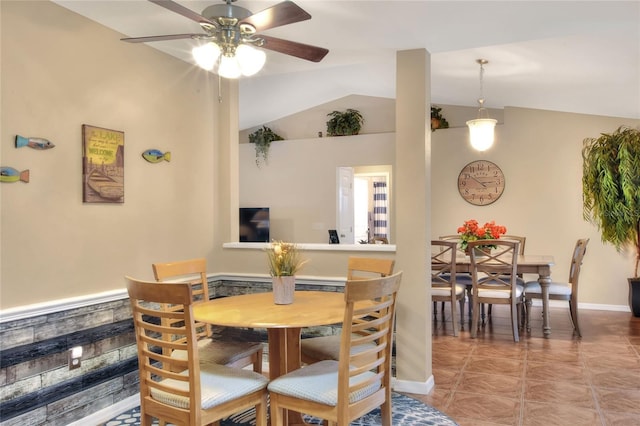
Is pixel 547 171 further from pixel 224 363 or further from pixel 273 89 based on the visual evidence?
pixel 224 363

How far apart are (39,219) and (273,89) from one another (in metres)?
4.22

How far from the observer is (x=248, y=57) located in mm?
2490

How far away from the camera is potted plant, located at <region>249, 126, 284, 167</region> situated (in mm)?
7598

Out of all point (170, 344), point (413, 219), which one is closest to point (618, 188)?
point (413, 219)

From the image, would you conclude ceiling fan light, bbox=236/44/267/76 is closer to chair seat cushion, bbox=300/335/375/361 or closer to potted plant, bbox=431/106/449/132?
chair seat cushion, bbox=300/335/375/361

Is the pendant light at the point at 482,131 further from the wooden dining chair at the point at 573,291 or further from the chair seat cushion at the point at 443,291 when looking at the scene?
the chair seat cushion at the point at 443,291

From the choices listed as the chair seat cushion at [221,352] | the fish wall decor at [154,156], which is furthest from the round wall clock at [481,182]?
the chair seat cushion at [221,352]

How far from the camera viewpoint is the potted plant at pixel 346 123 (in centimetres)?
718

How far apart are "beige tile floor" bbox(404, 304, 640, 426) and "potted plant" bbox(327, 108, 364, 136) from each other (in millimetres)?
3198

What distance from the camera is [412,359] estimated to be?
3.41 m

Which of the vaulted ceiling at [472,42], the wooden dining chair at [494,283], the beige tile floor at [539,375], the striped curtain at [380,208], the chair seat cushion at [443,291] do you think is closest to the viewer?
the vaulted ceiling at [472,42]

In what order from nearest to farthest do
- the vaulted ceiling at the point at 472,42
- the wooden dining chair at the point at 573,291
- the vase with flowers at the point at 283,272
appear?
the vase with flowers at the point at 283,272 < the vaulted ceiling at the point at 472,42 < the wooden dining chair at the point at 573,291

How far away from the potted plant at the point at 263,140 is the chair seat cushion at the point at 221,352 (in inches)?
198

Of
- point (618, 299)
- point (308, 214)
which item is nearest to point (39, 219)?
point (308, 214)
